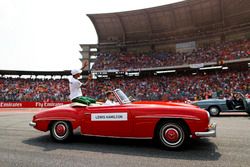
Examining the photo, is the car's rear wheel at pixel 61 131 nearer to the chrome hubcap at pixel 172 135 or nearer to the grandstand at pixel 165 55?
the chrome hubcap at pixel 172 135

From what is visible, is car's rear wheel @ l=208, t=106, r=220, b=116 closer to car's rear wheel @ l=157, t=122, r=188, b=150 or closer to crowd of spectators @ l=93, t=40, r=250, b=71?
car's rear wheel @ l=157, t=122, r=188, b=150

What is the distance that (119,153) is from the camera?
4.04 m

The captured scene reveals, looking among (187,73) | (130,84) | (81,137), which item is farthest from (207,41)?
(81,137)

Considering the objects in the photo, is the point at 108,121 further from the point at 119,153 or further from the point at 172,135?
the point at 172,135

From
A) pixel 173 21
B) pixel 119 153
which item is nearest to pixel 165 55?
pixel 173 21

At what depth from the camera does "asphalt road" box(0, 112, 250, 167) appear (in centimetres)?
347

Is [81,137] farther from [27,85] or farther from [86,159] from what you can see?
[27,85]

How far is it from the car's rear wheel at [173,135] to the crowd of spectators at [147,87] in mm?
14961

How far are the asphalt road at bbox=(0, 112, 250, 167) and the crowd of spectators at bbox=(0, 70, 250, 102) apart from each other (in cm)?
1418

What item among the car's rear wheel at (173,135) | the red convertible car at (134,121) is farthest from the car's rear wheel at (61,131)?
the car's rear wheel at (173,135)

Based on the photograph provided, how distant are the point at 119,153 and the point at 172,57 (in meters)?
25.6

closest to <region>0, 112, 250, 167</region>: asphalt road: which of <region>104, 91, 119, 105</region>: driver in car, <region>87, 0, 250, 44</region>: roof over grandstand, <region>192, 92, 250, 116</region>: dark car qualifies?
<region>104, 91, 119, 105</region>: driver in car

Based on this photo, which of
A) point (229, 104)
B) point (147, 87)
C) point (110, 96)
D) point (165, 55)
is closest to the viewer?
point (110, 96)

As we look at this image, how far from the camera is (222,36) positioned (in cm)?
2742
